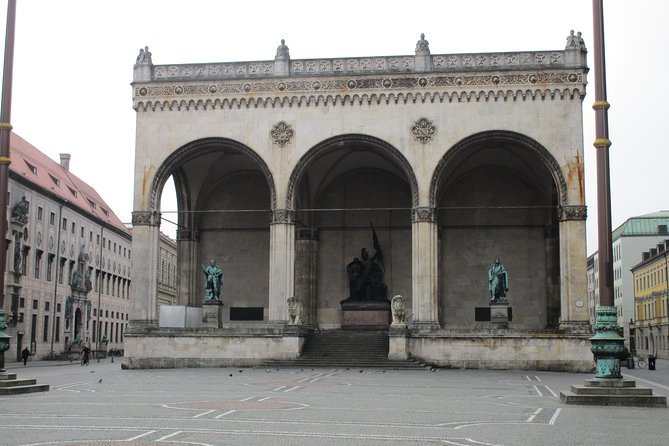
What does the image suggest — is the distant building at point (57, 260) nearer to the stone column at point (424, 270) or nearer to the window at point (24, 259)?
the window at point (24, 259)

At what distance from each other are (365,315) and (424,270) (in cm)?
615

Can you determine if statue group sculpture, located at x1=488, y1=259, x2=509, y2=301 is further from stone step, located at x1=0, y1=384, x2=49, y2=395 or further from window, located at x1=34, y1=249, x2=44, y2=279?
window, located at x1=34, y1=249, x2=44, y2=279

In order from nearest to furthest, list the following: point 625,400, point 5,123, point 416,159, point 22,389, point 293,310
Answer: point 625,400 < point 22,389 < point 5,123 < point 293,310 < point 416,159

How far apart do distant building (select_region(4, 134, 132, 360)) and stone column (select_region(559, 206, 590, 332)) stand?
3483cm

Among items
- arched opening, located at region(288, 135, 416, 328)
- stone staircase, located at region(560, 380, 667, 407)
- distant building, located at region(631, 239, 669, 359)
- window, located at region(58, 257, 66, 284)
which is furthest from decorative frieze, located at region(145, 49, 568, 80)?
distant building, located at region(631, 239, 669, 359)

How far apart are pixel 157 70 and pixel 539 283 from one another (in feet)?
72.6

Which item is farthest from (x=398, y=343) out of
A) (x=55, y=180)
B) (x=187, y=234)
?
(x=55, y=180)

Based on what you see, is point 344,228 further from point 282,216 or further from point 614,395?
point 614,395

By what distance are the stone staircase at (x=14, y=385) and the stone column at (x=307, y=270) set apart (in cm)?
2402

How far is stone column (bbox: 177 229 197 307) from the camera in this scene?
45.2m

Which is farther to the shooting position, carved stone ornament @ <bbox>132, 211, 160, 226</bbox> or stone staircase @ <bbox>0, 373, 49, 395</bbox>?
carved stone ornament @ <bbox>132, 211, 160, 226</bbox>

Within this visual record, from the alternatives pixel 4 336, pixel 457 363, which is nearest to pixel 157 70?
pixel 457 363

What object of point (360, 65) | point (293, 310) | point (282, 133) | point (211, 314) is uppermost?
point (360, 65)

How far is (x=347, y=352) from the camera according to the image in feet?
124
